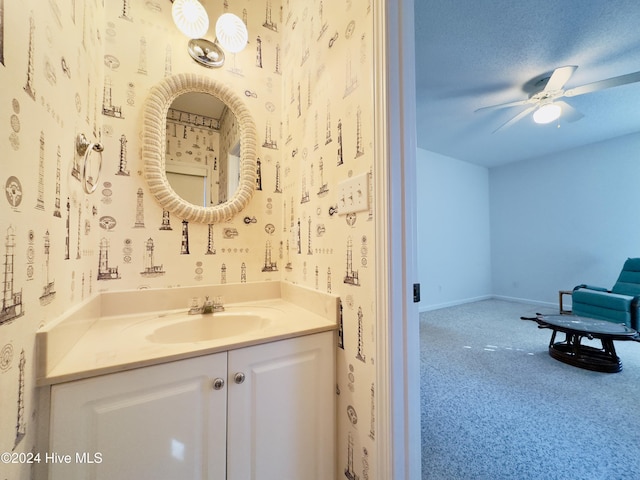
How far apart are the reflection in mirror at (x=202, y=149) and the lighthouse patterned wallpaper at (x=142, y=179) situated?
0.21 feet

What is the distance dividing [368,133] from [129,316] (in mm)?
1244

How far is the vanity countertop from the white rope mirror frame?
41 centimetres

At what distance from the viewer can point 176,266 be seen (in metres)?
Answer: 1.24

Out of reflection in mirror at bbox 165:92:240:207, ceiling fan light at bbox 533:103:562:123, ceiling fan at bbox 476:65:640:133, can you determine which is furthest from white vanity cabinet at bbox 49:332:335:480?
ceiling fan light at bbox 533:103:562:123

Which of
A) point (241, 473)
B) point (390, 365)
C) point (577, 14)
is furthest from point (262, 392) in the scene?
point (577, 14)

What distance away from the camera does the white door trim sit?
746mm

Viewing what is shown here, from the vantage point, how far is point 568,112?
7.81ft

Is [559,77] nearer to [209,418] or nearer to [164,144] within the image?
[164,144]

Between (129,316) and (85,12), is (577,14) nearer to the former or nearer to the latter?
(85,12)

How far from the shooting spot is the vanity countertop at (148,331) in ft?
2.09

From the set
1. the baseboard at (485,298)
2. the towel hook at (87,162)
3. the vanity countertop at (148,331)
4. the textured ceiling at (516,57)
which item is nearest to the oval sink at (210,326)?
the vanity countertop at (148,331)

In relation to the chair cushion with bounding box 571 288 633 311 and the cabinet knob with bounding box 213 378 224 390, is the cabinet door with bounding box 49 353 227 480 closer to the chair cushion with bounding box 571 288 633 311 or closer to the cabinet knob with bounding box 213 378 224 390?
the cabinet knob with bounding box 213 378 224 390

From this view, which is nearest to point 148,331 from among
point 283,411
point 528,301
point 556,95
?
A: point 283,411

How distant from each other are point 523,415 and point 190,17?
2812 mm
